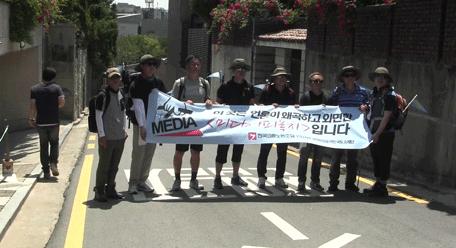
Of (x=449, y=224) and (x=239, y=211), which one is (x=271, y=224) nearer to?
(x=239, y=211)

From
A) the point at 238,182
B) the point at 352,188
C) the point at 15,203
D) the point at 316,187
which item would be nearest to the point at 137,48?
the point at 238,182

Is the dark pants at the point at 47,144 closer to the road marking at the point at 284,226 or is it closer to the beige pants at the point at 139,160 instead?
the beige pants at the point at 139,160

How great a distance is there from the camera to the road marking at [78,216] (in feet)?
19.8

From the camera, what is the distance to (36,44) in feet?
57.7

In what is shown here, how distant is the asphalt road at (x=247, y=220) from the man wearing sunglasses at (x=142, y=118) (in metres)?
0.27

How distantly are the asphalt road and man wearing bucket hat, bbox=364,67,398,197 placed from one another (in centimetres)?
31

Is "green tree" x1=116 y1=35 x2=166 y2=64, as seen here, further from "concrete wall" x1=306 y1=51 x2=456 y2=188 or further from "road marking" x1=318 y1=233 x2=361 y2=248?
"road marking" x1=318 y1=233 x2=361 y2=248

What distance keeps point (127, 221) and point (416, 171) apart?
5332 mm

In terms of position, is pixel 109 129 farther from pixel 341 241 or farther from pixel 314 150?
pixel 341 241

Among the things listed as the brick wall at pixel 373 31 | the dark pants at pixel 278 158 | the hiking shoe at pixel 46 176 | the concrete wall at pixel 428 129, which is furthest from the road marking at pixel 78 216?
the brick wall at pixel 373 31

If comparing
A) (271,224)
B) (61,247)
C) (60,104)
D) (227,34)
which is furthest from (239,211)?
(227,34)

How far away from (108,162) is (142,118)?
758 mm

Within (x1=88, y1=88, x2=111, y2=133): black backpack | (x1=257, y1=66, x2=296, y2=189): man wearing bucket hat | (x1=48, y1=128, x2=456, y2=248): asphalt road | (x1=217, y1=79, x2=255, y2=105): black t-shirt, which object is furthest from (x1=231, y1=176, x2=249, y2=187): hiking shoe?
(x1=88, y1=88, x2=111, y2=133): black backpack

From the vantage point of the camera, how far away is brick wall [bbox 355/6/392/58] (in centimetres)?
1151
